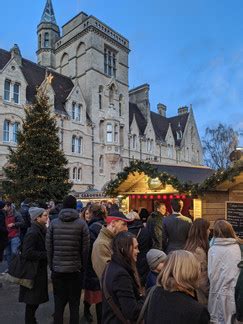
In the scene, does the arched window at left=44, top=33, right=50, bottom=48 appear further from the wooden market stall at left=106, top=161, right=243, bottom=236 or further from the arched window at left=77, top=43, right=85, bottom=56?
the wooden market stall at left=106, top=161, right=243, bottom=236

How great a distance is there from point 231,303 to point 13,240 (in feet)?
20.3

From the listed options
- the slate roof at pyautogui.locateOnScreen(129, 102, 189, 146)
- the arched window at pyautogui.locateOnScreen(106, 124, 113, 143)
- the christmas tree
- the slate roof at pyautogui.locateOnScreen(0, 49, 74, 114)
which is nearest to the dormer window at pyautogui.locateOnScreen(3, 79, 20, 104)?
the slate roof at pyautogui.locateOnScreen(0, 49, 74, 114)

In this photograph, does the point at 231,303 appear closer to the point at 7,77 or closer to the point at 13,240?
the point at 13,240

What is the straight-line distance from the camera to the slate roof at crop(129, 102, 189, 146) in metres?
41.3

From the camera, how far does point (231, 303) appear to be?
4.24 m

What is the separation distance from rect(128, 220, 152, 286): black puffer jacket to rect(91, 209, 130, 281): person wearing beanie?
1.67 metres

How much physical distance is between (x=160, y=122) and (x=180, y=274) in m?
46.4

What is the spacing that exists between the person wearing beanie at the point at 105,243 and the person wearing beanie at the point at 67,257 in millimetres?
910

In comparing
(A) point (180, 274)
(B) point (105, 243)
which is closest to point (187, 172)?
(B) point (105, 243)

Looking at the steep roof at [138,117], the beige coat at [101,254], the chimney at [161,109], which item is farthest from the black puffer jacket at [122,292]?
the chimney at [161,109]

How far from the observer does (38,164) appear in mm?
18109

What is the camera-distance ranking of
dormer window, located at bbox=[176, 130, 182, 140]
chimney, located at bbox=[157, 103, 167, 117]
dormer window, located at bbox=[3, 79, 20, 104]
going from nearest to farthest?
dormer window, located at bbox=[3, 79, 20, 104], dormer window, located at bbox=[176, 130, 182, 140], chimney, located at bbox=[157, 103, 167, 117]

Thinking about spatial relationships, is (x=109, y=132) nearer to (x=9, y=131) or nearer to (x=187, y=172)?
(x=9, y=131)

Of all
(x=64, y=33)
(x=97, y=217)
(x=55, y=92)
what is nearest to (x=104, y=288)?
(x=97, y=217)
